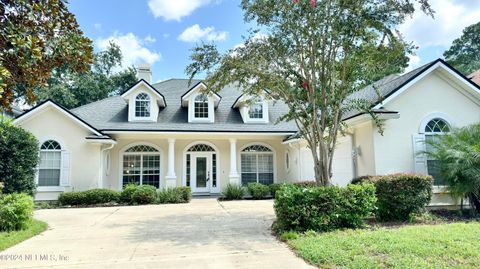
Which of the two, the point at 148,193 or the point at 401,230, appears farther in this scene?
the point at 148,193

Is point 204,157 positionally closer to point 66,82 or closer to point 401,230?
point 401,230

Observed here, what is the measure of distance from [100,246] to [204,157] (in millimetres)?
11109

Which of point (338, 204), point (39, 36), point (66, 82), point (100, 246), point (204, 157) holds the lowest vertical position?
point (100, 246)

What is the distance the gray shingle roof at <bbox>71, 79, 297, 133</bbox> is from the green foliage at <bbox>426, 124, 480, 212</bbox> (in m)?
8.36

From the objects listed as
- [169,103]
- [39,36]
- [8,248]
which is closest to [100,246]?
[8,248]

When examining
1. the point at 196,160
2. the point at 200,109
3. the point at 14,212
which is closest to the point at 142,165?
the point at 196,160

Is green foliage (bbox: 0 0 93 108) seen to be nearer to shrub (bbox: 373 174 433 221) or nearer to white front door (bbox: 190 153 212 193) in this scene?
shrub (bbox: 373 174 433 221)

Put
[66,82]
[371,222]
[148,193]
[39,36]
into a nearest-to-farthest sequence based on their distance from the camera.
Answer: [39,36]
[371,222]
[148,193]
[66,82]

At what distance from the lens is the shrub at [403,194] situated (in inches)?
322

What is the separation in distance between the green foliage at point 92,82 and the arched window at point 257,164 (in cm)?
1760

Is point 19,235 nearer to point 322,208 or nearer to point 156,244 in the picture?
point 156,244

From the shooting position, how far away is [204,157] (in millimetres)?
17453

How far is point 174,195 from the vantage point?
14250 millimetres

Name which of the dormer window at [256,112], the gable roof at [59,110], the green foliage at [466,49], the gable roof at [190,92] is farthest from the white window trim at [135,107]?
the green foliage at [466,49]
